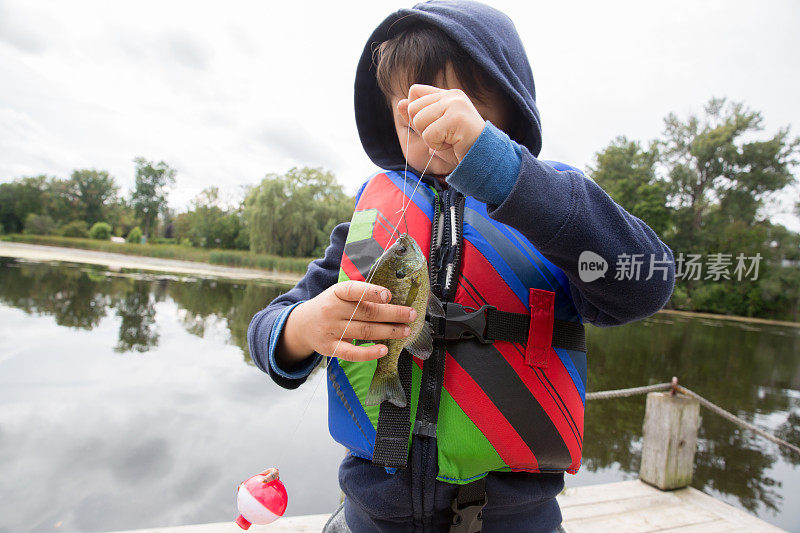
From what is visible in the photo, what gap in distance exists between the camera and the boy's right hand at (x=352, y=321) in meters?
1.12

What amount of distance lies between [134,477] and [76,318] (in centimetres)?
838

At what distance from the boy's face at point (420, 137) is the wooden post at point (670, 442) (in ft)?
12.3

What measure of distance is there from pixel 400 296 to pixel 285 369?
0.56m

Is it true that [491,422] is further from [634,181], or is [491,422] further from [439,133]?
[634,181]

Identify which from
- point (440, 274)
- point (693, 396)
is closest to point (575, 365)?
point (440, 274)

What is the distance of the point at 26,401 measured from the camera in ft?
21.1

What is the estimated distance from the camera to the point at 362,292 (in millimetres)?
1106

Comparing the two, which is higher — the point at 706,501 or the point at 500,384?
the point at 500,384

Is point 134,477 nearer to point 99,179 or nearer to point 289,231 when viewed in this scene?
point 289,231

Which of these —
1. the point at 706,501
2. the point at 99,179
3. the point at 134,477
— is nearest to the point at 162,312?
the point at 134,477

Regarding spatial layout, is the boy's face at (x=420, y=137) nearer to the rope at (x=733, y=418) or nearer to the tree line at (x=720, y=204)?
the tree line at (x=720, y=204)

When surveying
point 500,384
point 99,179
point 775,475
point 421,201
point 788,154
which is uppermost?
point 99,179

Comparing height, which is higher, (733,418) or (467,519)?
(467,519)

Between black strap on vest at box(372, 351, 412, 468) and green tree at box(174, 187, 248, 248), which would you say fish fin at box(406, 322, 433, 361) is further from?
green tree at box(174, 187, 248, 248)
